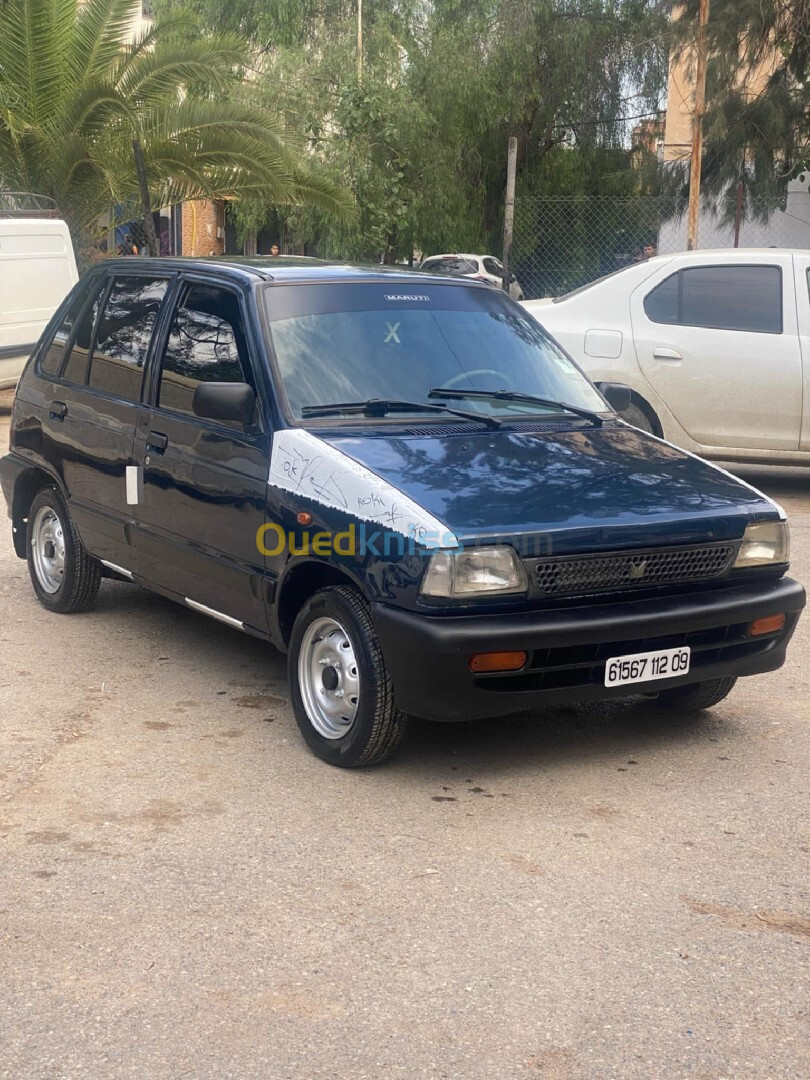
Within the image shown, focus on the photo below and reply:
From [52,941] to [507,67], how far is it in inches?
1081

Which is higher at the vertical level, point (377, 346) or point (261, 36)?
point (261, 36)

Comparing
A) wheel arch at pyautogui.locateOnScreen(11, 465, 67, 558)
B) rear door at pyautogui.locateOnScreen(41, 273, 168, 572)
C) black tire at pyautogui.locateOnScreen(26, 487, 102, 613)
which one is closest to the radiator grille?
rear door at pyautogui.locateOnScreen(41, 273, 168, 572)

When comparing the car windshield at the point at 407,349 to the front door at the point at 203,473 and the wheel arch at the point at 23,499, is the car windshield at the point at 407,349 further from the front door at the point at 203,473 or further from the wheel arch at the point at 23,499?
the wheel arch at the point at 23,499

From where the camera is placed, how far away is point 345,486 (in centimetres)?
500

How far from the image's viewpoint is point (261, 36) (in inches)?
1303

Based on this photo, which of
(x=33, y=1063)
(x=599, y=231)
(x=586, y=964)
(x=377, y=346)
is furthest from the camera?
(x=599, y=231)

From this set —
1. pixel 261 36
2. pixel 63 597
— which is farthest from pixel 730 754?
pixel 261 36

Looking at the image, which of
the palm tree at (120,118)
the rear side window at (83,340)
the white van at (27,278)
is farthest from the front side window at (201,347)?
the palm tree at (120,118)

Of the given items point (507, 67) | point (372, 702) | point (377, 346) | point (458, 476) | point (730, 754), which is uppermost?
point (507, 67)

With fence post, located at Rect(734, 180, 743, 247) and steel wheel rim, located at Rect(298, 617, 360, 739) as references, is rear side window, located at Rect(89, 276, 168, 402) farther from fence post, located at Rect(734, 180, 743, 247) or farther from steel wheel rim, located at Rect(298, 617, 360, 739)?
fence post, located at Rect(734, 180, 743, 247)

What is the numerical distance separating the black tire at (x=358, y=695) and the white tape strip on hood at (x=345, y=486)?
0.31 meters

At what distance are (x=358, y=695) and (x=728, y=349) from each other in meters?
6.39

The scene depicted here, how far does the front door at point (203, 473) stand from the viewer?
5504 millimetres

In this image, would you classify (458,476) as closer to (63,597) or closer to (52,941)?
(52,941)
